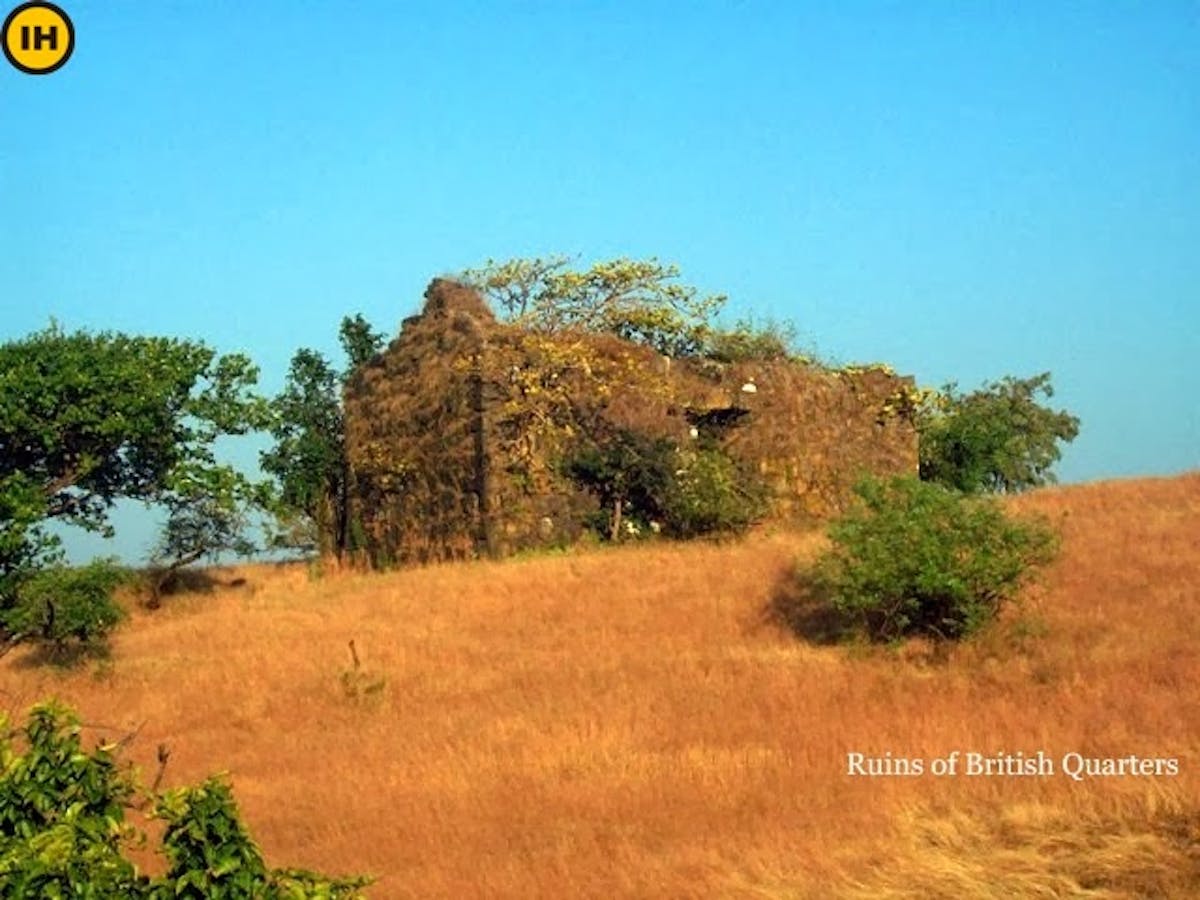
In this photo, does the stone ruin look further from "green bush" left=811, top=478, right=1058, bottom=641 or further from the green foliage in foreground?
the green foliage in foreground

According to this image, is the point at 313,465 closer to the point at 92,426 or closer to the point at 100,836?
the point at 92,426

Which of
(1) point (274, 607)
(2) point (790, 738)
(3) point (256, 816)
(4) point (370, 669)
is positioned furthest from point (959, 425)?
(3) point (256, 816)

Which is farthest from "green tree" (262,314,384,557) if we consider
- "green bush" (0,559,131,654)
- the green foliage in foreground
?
the green foliage in foreground

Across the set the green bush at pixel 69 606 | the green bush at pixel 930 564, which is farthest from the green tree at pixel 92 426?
the green bush at pixel 930 564

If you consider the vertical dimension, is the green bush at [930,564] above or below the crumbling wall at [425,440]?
below

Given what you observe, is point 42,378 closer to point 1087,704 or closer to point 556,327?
point 556,327

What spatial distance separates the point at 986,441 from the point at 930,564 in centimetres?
1903

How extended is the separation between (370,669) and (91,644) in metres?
5.15

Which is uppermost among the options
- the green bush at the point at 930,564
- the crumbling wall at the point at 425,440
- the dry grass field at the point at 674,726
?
the crumbling wall at the point at 425,440

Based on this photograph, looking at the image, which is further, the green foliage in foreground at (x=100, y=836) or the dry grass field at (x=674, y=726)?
the dry grass field at (x=674, y=726)

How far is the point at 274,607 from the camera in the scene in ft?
69.6

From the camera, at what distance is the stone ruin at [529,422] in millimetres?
24047

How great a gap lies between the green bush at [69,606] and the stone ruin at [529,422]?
296 inches

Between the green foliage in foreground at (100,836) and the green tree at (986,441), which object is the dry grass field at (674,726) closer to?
the green foliage in foreground at (100,836)
